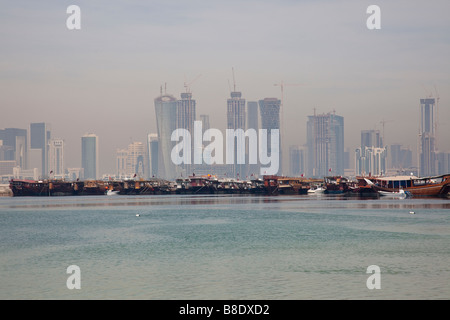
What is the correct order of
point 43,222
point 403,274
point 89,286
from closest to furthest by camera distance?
1. point 89,286
2. point 403,274
3. point 43,222

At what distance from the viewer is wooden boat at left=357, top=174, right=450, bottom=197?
143000mm

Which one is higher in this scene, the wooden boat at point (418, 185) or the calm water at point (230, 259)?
the wooden boat at point (418, 185)

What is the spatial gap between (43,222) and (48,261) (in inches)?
1627

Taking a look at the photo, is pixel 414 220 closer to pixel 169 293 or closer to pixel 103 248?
pixel 103 248

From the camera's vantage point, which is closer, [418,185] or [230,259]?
[230,259]

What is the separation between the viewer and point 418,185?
490ft

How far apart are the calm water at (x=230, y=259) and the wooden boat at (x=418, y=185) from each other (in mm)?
65373

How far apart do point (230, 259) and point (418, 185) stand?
11304cm

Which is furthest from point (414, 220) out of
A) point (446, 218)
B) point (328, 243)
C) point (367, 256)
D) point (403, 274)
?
point (403, 274)

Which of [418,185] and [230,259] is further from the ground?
[418,185]

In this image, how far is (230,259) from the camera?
4672 cm

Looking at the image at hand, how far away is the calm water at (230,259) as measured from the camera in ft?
112
